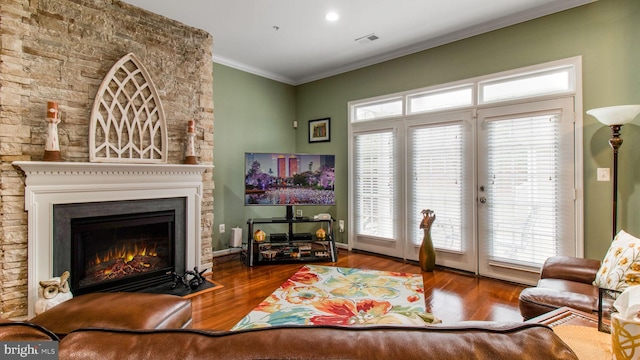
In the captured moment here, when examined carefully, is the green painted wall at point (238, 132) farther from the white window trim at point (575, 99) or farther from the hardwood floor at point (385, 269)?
the white window trim at point (575, 99)

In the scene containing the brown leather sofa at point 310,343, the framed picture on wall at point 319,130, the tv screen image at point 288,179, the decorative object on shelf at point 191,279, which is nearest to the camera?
the brown leather sofa at point 310,343

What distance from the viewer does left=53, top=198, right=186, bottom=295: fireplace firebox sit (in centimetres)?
258

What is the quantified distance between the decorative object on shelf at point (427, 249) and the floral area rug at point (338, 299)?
0.86 ft

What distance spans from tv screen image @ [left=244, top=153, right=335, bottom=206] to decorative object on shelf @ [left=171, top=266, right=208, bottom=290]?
1072 mm

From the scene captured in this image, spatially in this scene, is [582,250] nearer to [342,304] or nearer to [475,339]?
[342,304]

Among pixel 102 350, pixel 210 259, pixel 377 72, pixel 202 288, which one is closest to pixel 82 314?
pixel 102 350

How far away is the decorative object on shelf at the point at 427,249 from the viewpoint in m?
3.69

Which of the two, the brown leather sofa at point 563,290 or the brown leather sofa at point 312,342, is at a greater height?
the brown leather sofa at point 312,342

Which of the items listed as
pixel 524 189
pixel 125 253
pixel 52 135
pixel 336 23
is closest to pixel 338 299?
pixel 125 253

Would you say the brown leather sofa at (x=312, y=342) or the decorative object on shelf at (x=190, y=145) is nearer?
the brown leather sofa at (x=312, y=342)

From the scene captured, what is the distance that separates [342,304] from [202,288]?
1439mm

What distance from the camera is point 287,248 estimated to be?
13.5 feet

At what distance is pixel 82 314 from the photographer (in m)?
1.57

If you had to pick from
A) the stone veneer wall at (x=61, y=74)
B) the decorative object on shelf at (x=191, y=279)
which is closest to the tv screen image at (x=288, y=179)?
the stone veneer wall at (x=61, y=74)
